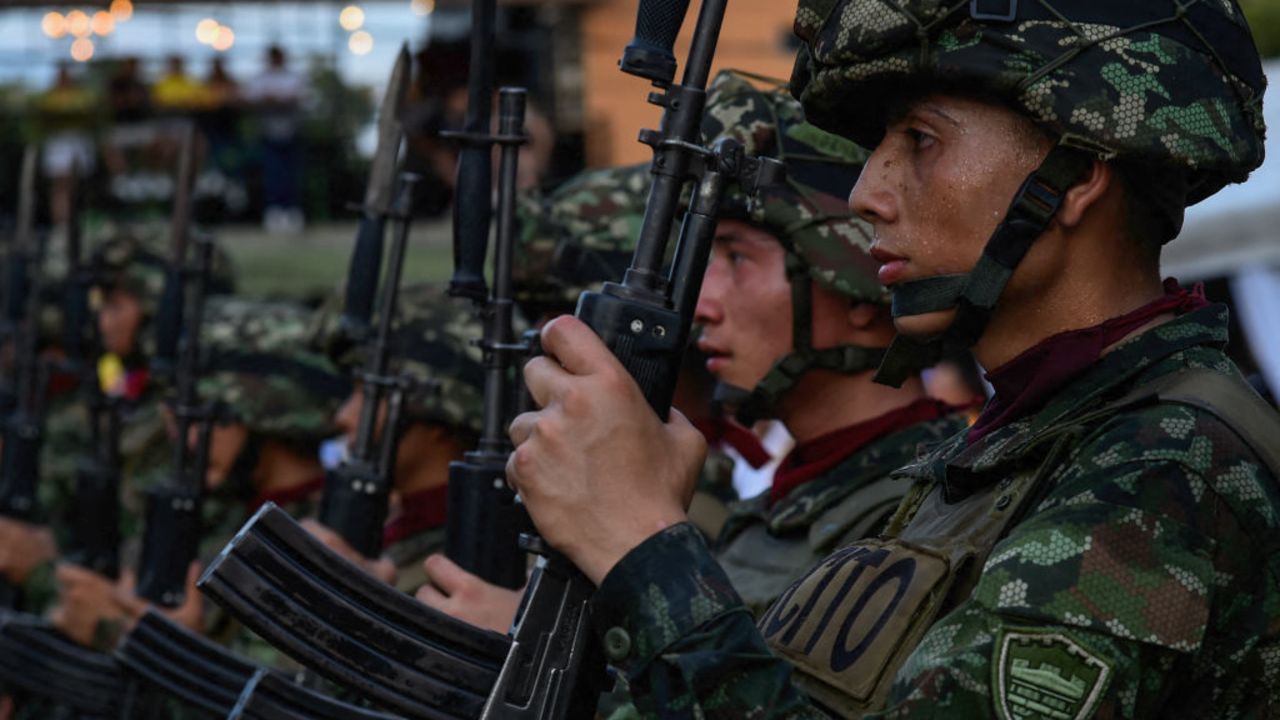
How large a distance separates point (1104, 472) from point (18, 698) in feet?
18.0

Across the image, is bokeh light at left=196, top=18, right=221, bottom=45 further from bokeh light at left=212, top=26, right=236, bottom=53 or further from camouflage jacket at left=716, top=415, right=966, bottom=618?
camouflage jacket at left=716, top=415, right=966, bottom=618

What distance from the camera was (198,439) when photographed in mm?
6137

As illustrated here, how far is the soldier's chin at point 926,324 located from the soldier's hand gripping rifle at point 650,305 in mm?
262

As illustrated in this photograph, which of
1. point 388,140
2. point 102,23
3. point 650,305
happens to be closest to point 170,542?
point 388,140

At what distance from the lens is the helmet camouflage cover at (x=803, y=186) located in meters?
3.77

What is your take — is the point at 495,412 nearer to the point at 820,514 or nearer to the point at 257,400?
the point at 820,514

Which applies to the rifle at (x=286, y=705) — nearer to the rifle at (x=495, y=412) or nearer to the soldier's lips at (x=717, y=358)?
the rifle at (x=495, y=412)

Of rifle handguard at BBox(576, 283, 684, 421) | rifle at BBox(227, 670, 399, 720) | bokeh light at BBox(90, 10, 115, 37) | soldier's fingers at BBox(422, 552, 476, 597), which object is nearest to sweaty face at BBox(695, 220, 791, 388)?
soldier's fingers at BBox(422, 552, 476, 597)

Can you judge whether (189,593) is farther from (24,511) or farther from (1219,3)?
(1219,3)

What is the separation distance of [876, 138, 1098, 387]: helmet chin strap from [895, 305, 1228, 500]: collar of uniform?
15 cm

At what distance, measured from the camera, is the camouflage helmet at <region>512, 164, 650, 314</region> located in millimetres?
4785

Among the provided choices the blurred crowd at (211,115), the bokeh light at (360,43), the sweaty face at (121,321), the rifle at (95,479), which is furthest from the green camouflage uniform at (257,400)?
the bokeh light at (360,43)

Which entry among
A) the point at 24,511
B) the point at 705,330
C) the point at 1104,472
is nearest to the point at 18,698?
the point at 24,511

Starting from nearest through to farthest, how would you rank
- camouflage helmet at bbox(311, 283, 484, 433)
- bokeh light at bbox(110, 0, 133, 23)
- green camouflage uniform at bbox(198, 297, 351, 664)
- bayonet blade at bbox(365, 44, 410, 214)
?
1. bayonet blade at bbox(365, 44, 410, 214)
2. camouflage helmet at bbox(311, 283, 484, 433)
3. green camouflage uniform at bbox(198, 297, 351, 664)
4. bokeh light at bbox(110, 0, 133, 23)
